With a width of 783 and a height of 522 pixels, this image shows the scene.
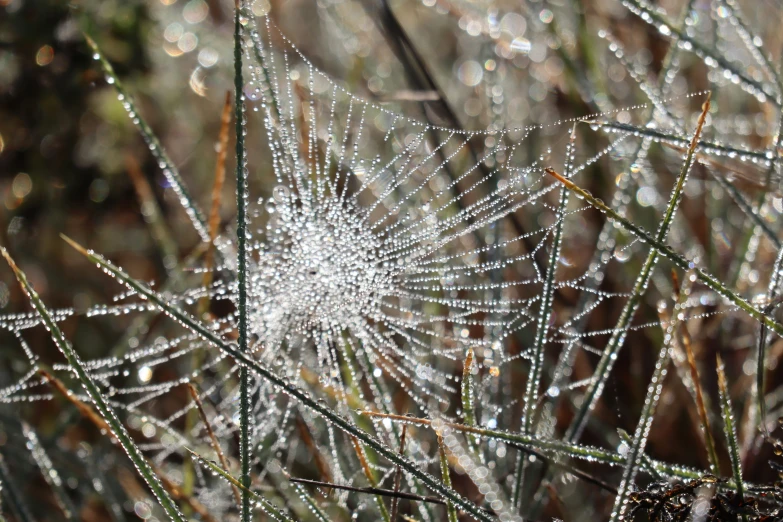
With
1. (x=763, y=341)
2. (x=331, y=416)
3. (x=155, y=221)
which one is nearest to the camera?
(x=331, y=416)

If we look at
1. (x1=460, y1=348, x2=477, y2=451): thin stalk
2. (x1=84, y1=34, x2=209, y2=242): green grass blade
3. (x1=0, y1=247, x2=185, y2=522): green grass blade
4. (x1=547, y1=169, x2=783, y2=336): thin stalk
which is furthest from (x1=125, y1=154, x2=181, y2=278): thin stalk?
(x1=547, y1=169, x2=783, y2=336): thin stalk

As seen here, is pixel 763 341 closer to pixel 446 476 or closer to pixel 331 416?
pixel 446 476

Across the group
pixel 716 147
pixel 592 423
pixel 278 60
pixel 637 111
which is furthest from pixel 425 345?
pixel 278 60

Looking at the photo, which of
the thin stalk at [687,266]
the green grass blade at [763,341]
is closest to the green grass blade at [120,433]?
the thin stalk at [687,266]

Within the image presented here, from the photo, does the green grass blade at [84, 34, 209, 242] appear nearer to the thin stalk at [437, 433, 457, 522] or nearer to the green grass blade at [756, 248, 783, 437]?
the thin stalk at [437, 433, 457, 522]

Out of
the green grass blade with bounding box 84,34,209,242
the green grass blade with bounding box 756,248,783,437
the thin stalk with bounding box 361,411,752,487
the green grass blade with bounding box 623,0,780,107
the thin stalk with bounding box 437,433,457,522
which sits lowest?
the thin stalk with bounding box 437,433,457,522

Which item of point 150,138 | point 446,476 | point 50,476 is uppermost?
point 150,138

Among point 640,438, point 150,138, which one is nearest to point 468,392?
point 640,438

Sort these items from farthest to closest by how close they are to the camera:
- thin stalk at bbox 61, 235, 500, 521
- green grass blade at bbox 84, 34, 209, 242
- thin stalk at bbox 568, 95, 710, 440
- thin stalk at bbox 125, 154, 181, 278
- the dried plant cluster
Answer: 1. thin stalk at bbox 125, 154, 181, 278
2. green grass blade at bbox 84, 34, 209, 242
3. the dried plant cluster
4. thin stalk at bbox 568, 95, 710, 440
5. thin stalk at bbox 61, 235, 500, 521
